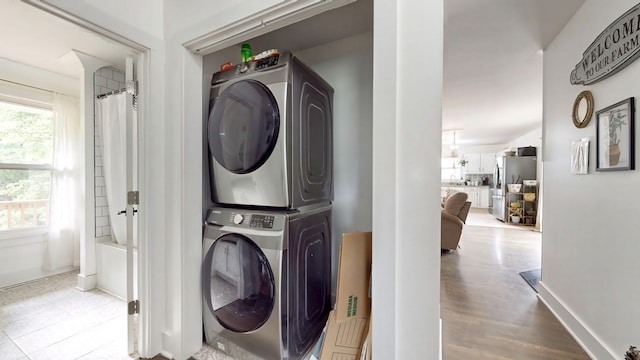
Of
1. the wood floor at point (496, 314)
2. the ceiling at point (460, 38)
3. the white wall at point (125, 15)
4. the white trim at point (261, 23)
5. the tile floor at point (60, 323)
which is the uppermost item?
the ceiling at point (460, 38)

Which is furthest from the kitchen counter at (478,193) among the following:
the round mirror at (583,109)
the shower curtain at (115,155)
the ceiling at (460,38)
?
the shower curtain at (115,155)

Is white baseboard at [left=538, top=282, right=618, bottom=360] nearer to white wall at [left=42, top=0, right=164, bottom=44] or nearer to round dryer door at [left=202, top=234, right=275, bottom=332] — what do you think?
round dryer door at [left=202, top=234, right=275, bottom=332]

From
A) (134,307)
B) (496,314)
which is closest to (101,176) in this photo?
(134,307)

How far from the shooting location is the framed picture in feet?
4.76

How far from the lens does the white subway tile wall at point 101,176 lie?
109 inches

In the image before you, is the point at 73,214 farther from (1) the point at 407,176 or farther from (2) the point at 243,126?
(1) the point at 407,176

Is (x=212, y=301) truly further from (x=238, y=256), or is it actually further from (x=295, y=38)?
(x=295, y=38)

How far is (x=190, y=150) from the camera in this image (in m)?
1.55

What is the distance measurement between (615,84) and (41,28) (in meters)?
4.40

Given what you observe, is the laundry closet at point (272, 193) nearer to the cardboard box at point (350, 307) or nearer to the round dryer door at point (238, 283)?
the round dryer door at point (238, 283)

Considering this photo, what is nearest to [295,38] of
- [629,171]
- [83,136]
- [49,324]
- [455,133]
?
[629,171]

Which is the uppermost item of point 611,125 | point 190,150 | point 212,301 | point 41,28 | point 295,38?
point 41,28

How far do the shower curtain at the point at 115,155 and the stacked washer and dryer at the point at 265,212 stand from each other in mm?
1630

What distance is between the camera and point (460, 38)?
2.38 metres
